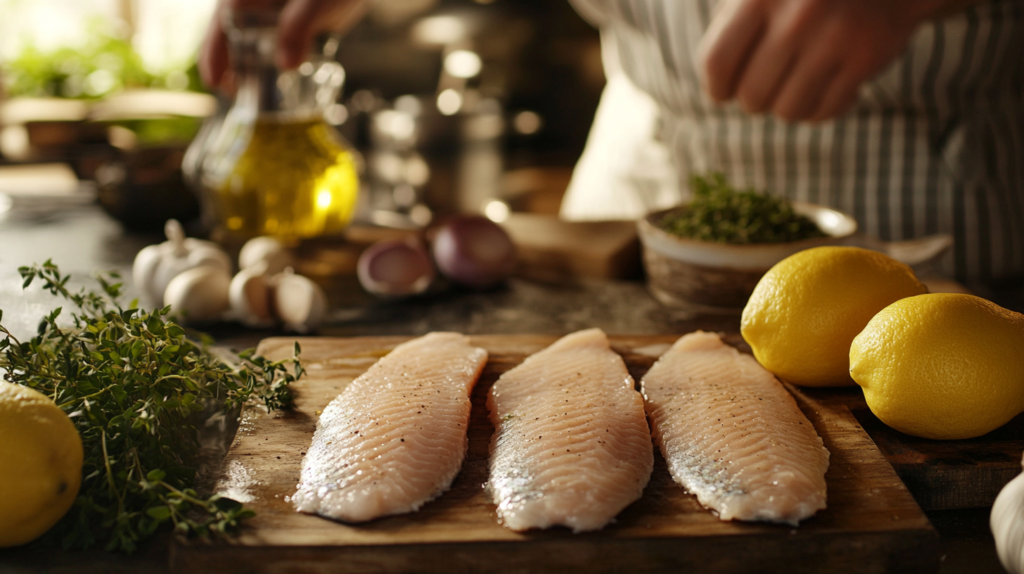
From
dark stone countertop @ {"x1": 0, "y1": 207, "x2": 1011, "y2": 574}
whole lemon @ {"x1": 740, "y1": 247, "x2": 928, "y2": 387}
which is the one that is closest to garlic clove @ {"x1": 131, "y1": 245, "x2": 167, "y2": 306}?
dark stone countertop @ {"x1": 0, "y1": 207, "x2": 1011, "y2": 574}

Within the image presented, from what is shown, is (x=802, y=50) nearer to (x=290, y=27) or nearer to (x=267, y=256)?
(x=267, y=256)

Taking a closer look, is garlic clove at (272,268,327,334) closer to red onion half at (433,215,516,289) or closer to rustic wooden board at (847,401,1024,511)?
red onion half at (433,215,516,289)

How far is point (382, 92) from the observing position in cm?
493

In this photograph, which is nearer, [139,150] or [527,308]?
[527,308]

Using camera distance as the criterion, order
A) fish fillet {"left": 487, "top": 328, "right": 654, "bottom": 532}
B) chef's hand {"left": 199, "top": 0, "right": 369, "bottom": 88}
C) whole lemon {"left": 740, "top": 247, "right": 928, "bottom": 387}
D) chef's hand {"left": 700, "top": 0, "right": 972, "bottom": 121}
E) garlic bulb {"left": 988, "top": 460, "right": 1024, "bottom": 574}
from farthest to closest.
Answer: chef's hand {"left": 199, "top": 0, "right": 369, "bottom": 88} < chef's hand {"left": 700, "top": 0, "right": 972, "bottom": 121} < whole lemon {"left": 740, "top": 247, "right": 928, "bottom": 387} < fish fillet {"left": 487, "top": 328, "right": 654, "bottom": 532} < garlic bulb {"left": 988, "top": 460, "right": 1024, "bottom": 574}

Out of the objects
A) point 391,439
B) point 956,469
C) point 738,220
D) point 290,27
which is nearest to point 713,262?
point 738,220

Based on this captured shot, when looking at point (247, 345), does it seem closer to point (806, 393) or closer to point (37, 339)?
point (37, 339)

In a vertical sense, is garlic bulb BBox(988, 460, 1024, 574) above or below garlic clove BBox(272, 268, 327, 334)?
above

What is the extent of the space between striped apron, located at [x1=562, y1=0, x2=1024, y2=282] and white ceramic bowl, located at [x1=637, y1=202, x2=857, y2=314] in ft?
1.81

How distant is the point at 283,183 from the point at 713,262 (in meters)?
0.95

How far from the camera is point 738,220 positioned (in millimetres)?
1496

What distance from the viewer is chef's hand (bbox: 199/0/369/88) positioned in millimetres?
1997

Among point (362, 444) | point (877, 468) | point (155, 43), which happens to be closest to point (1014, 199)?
point (877, 468)

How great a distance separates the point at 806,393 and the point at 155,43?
6.18 m
